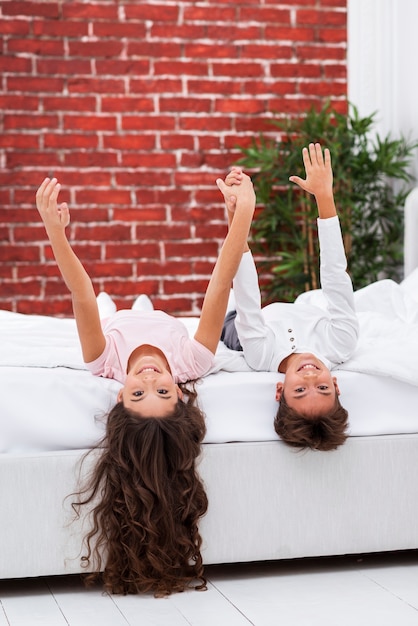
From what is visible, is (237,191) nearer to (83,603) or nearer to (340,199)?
(83,603)

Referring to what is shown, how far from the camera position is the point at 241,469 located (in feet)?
7.14

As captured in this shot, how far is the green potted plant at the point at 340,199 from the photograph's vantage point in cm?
430

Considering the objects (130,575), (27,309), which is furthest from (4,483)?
(27,309)

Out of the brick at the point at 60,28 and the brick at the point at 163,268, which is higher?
the brick at the point at 60,28

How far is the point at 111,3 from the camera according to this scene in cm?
442

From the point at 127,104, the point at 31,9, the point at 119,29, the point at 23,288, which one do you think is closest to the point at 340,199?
the point at 127,104

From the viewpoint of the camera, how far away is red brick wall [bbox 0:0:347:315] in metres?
4.41

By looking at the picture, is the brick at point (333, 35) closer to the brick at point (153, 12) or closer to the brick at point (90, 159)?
the brick at point (153, 12)

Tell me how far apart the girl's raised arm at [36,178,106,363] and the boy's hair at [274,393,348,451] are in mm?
491

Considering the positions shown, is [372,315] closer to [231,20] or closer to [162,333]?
[162,333]

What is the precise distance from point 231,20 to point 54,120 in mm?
1035

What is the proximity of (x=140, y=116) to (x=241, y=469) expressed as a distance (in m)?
2.73

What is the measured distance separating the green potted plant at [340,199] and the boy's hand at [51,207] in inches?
89.1

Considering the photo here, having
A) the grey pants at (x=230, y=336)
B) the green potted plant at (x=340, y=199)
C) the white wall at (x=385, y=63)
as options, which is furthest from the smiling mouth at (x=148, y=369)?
the white wall at (x=385, y=63)
